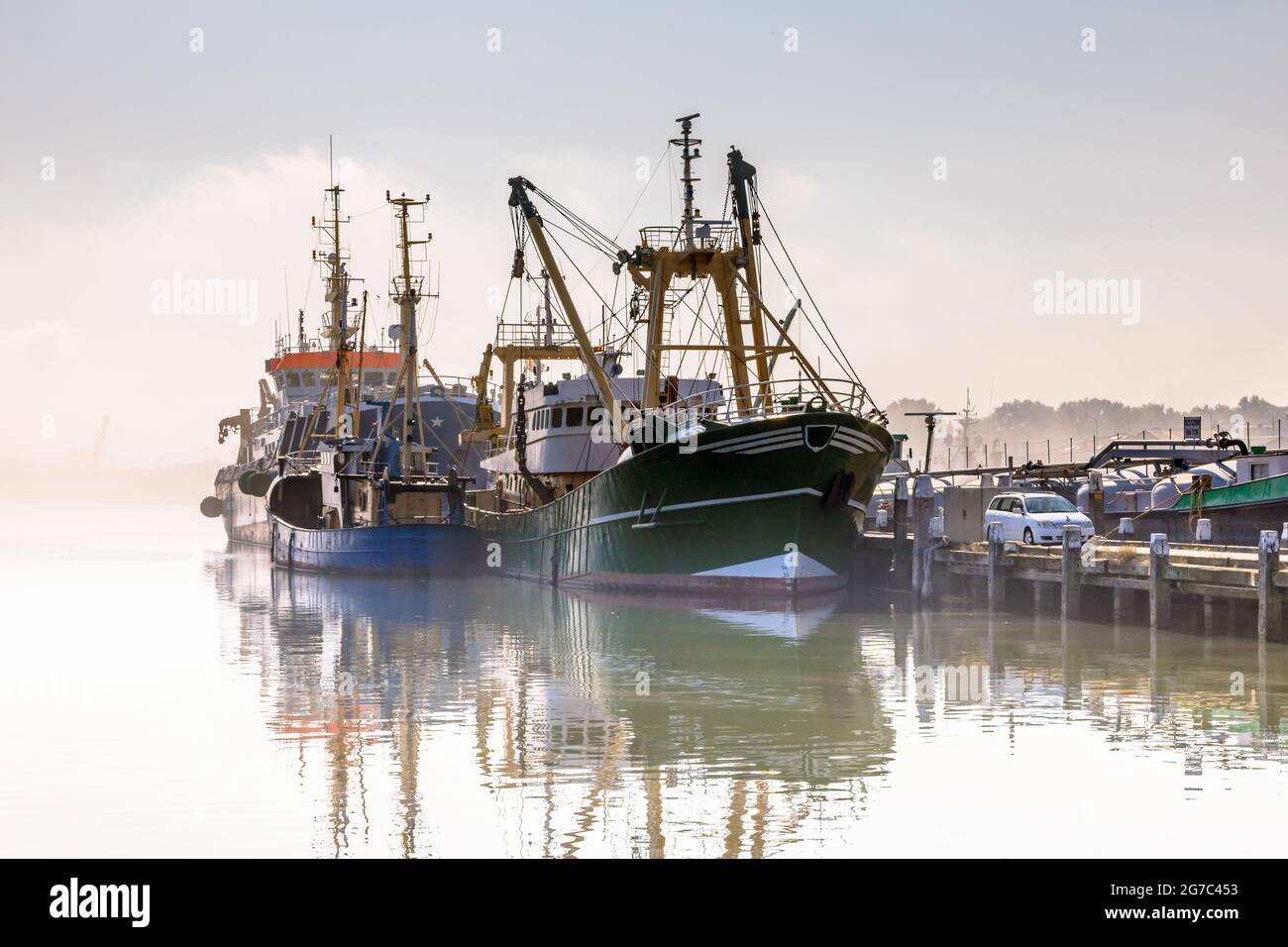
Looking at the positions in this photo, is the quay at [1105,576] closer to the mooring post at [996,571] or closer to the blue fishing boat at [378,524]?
the mooring post at [996,571]

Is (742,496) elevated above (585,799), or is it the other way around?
(742,496)

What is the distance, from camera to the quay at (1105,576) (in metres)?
25.9

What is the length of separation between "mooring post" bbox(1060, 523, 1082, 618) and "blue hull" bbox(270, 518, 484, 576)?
89.1ft

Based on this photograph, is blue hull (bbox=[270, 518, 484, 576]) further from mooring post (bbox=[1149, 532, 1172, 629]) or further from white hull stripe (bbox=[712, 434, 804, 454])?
mooring post (bbox=[1149, 532, 1172, 629])

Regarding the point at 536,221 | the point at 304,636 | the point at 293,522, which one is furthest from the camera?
the point at 293,522

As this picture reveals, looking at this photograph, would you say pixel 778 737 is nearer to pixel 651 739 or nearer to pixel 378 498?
pixel 651 739

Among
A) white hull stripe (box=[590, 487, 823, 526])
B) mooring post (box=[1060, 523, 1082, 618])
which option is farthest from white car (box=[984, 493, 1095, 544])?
mooring post (box=[1060, 523, 1082, 618])

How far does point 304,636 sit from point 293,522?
33.9 metres

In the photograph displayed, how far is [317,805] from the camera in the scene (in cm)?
1530

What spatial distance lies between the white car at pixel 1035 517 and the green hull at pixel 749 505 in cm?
357

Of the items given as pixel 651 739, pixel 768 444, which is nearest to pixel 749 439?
pixel 768 444

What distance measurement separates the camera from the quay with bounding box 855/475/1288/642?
25.9 meters
